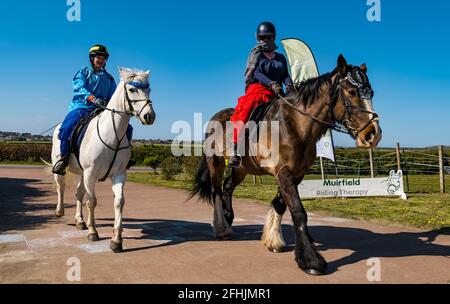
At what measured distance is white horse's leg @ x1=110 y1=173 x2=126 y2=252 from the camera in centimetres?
529

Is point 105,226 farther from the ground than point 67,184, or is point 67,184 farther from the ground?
point 67,184

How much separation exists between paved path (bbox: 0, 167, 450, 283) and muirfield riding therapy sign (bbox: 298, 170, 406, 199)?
12.8 ft

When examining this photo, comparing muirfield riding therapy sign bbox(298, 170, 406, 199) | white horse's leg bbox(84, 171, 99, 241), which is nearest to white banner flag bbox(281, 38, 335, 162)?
muirfield riding therapy sign bbox(298, 170, 406, 199)

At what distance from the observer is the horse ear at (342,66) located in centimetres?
454

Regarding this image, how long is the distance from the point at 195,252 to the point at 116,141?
205 cm

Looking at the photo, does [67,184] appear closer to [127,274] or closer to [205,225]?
[205,225]

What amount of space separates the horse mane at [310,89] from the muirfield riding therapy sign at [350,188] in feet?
25.3

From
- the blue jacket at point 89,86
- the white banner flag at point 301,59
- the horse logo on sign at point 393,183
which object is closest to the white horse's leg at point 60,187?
the blue jacket at point 89,86

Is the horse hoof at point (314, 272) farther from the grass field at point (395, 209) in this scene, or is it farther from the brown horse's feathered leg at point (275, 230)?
the grass field at point (395, 209)

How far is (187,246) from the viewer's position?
5.68 meters

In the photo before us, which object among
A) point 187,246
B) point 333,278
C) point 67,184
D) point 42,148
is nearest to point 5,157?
point 42,148

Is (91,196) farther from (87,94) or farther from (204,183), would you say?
(204,183)

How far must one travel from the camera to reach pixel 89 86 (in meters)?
6.46
